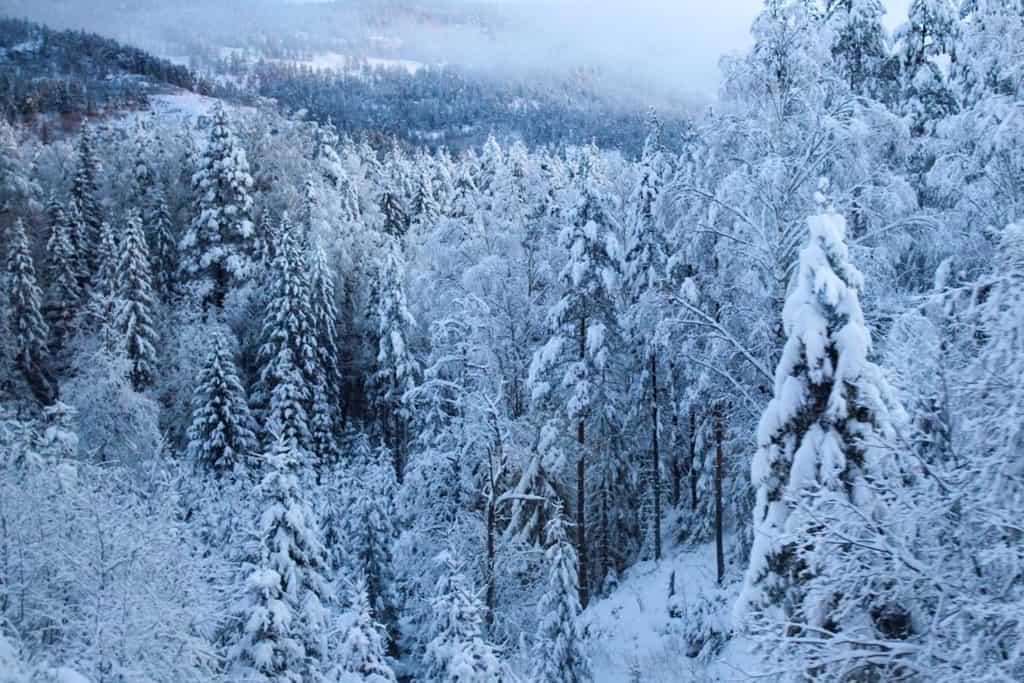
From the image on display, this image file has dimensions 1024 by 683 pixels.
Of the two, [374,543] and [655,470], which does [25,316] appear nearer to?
[374,543]

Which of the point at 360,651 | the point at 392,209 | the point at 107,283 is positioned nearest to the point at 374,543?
the point at 360,651

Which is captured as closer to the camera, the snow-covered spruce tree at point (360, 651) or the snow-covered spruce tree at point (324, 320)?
the snow-covered spruce tree at point (360, 651)

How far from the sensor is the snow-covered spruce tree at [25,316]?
126ft

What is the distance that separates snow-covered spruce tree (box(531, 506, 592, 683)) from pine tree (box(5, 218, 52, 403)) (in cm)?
3447

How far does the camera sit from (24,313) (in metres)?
38.9

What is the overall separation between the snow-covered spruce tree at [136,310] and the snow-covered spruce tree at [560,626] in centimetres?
2591

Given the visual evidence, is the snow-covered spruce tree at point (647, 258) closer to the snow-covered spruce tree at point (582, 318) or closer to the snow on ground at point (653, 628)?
the snow-covered spruce tree at point (582, 318)

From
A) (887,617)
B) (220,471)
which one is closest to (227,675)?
(887,617)

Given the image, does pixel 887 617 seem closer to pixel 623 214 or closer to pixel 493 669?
pixel 493 669

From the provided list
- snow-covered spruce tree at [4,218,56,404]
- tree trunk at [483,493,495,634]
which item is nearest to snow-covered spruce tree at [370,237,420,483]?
tree trunk at [483,493,495,634]

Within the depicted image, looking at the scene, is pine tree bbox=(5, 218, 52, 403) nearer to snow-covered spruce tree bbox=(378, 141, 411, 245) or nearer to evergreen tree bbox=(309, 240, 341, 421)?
evergreen tree bbox=(309, 240, 341, 421)

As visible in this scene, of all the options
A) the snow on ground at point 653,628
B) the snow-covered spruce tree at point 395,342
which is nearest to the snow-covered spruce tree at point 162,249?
the snow-covered spruce tree at point 395,342

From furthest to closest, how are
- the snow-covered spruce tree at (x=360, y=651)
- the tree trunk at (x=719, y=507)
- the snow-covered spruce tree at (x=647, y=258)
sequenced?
the snow-covered spruce tree at (x=647, y=258), the tree trunk at (x=719, y=507), the snow-covered spruce tree at (x=360, y=651)

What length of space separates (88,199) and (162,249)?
12.5 m
